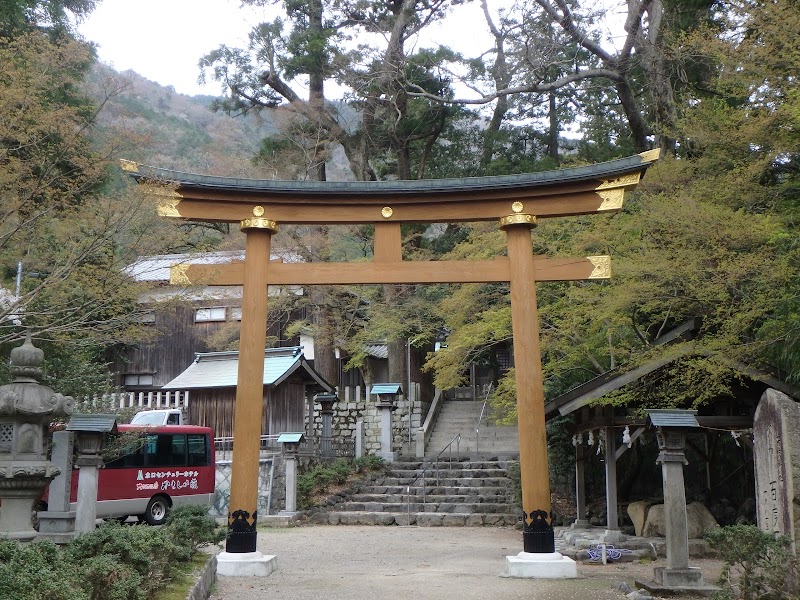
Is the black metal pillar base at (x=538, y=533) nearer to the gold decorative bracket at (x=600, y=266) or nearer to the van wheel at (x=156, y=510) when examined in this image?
the gold decorative bracket at (x=600, y=266)

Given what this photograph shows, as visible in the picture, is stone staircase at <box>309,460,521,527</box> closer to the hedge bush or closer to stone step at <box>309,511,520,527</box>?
stone step at <box>309,511,520,527</box>

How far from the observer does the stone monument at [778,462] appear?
7316 millimetres

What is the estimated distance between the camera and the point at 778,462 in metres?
7.55

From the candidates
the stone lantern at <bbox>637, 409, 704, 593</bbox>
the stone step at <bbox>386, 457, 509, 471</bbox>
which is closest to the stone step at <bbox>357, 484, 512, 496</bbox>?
the stone step at <bbox>386, 457, 509, 471</bbox>

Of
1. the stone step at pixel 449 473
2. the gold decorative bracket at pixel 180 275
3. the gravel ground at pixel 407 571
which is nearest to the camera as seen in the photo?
the gravel ground at pixel 407 571

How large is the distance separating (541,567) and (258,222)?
648cm

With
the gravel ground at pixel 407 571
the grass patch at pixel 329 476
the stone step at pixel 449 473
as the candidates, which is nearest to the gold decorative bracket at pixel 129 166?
the gravel ground at pixel 407 571

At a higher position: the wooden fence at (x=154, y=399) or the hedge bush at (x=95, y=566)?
the wooden fence at (x=154, y=399)

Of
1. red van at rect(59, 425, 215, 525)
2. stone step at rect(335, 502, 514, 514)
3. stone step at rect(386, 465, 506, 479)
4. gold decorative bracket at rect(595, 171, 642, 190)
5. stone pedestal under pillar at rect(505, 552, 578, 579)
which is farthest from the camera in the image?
stone step at rect(386, 465, 506, 479)

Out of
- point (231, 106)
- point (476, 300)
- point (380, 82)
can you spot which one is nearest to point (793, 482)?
point (476, 300)

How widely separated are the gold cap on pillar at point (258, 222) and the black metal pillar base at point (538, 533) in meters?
5.73

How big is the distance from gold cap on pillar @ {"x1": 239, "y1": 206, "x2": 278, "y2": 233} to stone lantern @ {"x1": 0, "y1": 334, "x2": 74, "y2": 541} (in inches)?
173

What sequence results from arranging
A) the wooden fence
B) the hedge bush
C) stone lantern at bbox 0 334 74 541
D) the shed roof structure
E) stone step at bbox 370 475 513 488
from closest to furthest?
the hedge bush → stone lantern at bbox 0 334 74 541 → the shed roof structure → stone step at bbox 370 475 513 488 → the wooden fence

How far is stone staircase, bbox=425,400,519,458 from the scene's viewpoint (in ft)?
87.1
